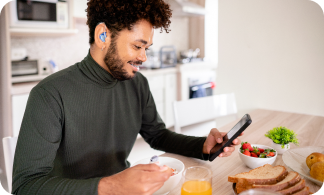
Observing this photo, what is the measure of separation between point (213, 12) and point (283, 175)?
4.21 m

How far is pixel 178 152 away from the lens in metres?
1.06

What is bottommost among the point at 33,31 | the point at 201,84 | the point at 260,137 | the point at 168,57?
the point at 260,137

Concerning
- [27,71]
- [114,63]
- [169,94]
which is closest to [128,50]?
[114,63]

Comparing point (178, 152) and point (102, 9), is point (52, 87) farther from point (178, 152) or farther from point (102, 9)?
point (178, 152)

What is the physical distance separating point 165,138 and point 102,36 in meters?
0.50

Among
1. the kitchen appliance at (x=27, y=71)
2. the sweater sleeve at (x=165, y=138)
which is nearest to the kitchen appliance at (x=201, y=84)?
the kitchen appliance at (x=27, y=71)

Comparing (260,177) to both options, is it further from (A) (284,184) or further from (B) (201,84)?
(B) (201,84)

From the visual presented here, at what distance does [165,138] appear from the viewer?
1.17m

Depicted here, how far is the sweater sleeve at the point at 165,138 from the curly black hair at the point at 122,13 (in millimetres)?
373

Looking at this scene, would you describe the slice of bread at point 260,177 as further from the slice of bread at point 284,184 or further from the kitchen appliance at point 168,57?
the kitchen appliance at point 168,57

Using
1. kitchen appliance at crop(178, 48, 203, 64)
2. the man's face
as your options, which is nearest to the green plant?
the man's face

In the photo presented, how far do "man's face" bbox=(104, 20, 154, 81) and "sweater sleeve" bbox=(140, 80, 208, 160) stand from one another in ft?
0.80

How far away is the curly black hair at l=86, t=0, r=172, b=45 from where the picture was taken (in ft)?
3.11

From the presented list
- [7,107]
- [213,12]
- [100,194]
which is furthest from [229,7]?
[213,12]
